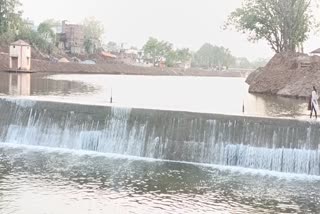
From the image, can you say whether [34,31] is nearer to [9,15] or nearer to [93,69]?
[93,69]

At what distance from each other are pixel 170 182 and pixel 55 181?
3.47 m

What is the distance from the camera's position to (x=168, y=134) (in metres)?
20.0

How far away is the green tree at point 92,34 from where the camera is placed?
4929 inches

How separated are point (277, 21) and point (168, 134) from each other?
37.6 metres

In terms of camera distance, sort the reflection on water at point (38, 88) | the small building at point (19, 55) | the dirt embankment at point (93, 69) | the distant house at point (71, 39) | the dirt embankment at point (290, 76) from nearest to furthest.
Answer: the reflection on water at point (38, 88), the dirt embankment at point (290, 76), the small building at point (19, 55), the dirt embankment at point (93, 69), the distant house at point (71, 39)

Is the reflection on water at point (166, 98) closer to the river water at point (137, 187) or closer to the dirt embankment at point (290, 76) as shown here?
the dirt embankment at point (290, 76)

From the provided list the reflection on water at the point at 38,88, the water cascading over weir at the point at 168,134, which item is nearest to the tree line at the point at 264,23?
the reflection on water at the point at 38,88

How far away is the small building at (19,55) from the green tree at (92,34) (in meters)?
56.9

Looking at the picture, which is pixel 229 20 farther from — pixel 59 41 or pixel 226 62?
pixel 226 62

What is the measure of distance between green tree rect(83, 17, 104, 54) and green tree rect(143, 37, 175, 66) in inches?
532

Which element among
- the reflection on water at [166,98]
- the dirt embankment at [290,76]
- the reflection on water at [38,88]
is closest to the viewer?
the reflection on water at [166,98]

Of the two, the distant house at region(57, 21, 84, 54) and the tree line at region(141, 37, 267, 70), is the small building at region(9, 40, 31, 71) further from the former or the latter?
the tree line at region(141, 37, 267, 70)

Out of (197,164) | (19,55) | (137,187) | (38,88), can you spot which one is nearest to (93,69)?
(19,55)

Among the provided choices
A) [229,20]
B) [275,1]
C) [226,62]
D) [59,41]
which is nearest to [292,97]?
[275,1]
